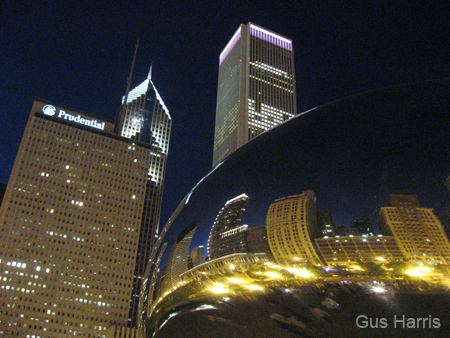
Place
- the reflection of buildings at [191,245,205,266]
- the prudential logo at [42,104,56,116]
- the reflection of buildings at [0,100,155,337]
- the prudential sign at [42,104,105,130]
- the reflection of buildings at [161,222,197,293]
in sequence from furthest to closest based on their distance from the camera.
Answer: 1. the prudential sign at [42,104,105,130]
2. the prudential logo at [42,104,56,116]
3. the reflection of buildings at [0,100,155,337]
4. the reflection of buildings at [161,222,197,293]
5. the reflection of buildings at [191,245,205,266]

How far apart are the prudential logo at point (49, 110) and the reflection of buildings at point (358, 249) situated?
104240 millimetres

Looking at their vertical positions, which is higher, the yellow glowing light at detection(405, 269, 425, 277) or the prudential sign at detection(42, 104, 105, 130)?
the prudential sign at detection(42, 104, 105, 130)

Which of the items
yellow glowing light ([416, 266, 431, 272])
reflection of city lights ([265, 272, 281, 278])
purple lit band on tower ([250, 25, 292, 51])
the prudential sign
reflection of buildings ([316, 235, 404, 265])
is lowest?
reflection of city lights ([265, 272, 281, 278])

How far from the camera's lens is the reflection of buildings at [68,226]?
75.3 meters

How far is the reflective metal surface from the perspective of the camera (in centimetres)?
162

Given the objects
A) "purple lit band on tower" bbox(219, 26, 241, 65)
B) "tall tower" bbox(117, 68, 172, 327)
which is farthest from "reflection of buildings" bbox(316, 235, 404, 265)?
"tall tower" bbox(117, 68, 172, 327)

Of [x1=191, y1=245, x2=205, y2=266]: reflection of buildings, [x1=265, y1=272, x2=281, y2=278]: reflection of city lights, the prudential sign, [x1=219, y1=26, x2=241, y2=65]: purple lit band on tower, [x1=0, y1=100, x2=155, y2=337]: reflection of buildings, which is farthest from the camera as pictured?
[x1=219, y1=26, x2=241, y2=65]: purple lit band on tower

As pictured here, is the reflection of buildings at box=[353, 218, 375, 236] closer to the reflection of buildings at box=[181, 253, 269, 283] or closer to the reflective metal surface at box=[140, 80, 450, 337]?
the reflective metal surface at box=[140, 80, 450, 337]

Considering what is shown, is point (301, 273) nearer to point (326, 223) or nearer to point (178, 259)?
point (326, 223)

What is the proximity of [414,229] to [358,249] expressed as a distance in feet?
0.81

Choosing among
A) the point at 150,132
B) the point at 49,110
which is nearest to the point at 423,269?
the point at 49,110

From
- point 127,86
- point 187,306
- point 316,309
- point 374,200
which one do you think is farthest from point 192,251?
point 127,86

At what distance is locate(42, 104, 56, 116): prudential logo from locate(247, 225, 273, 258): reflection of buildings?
103961 mm

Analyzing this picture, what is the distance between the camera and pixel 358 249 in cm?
171
